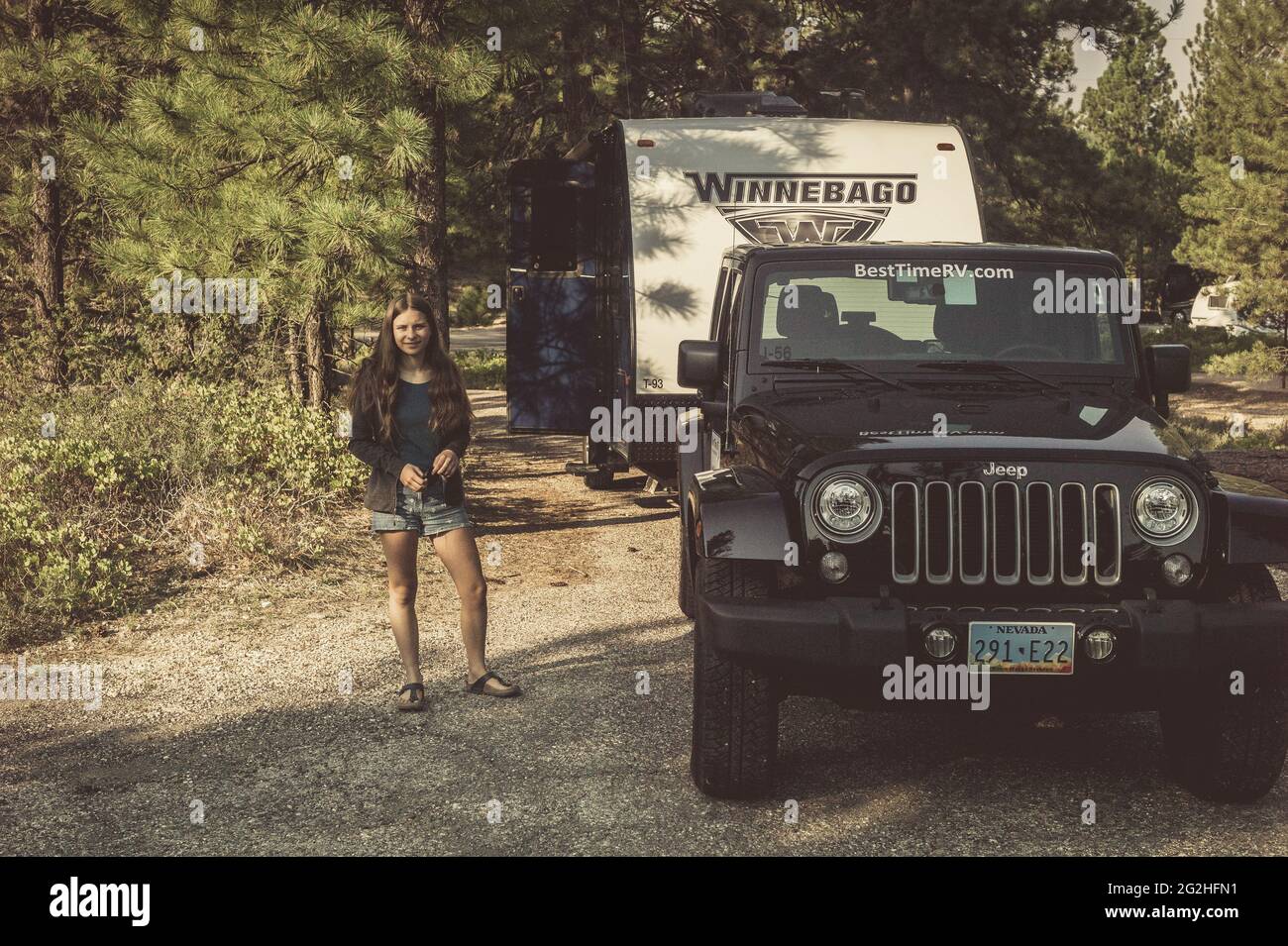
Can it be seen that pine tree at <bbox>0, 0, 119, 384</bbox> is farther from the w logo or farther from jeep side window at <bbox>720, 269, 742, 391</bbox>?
jeep side window at <bbox>720, 269, 742, 391</bbox>

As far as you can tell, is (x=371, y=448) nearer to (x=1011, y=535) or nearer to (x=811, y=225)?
(x=1011, y=535)

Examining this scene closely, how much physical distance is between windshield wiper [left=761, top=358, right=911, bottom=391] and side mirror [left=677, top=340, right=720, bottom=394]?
28 centimetres

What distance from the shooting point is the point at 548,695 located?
651 cm

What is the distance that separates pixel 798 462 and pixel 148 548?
575 cm

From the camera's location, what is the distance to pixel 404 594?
6.25 m

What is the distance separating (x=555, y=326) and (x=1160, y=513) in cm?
805

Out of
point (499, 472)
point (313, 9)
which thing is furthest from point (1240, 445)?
point (313, 9)

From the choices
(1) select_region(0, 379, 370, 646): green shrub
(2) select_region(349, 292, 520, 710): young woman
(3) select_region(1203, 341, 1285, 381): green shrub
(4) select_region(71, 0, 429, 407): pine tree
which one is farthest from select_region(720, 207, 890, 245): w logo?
(3) select_region(1203, 341, 1285, 381): green shrub

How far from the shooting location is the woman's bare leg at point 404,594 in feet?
20.3

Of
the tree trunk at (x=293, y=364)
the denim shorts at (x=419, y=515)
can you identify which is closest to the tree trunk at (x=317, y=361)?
the tree trunk at (x=293, y=364)

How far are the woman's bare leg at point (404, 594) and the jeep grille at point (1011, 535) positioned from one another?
8.02ft

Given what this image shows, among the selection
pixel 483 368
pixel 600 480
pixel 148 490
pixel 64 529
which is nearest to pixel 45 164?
pixel 148 490

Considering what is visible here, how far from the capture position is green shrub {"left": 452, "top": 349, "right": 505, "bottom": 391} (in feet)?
87.4
